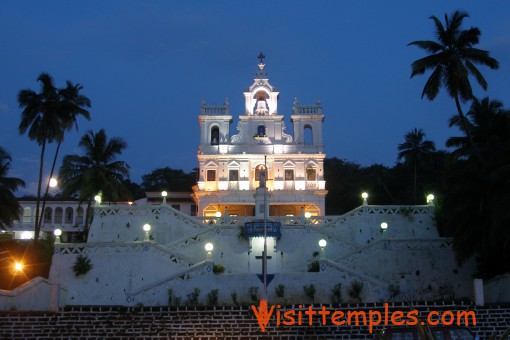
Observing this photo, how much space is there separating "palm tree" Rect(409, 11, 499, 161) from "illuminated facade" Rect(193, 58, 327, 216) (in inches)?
591

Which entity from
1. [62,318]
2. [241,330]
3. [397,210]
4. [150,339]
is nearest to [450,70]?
[397,210]

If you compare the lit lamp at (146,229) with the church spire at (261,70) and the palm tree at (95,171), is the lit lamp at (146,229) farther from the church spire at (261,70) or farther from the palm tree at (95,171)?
the church spire at (261,70)

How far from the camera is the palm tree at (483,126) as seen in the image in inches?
1355

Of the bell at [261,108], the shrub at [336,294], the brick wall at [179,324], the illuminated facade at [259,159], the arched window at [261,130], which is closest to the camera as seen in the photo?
the brick wall at [179,324]

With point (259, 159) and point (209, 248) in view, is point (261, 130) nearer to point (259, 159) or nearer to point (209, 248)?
point (259, 159)

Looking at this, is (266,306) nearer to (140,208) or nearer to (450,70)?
(140,208)

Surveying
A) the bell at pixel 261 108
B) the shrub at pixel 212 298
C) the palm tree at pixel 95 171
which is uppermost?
the bell at pixel 261 108

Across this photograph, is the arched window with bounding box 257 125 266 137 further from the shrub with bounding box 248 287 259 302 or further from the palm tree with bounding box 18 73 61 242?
the shrub with bounding box 248 287 259 302

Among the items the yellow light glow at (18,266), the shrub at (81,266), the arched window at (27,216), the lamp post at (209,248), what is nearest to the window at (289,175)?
the lamp post at (209,248)

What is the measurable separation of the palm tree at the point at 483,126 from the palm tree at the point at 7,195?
27500mm

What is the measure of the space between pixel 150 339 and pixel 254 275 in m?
7.17

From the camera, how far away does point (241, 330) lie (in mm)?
25312

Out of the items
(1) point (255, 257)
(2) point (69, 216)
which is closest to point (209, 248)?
(1) point (255, 257)

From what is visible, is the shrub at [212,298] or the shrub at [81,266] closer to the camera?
the shrub at [212,298]
